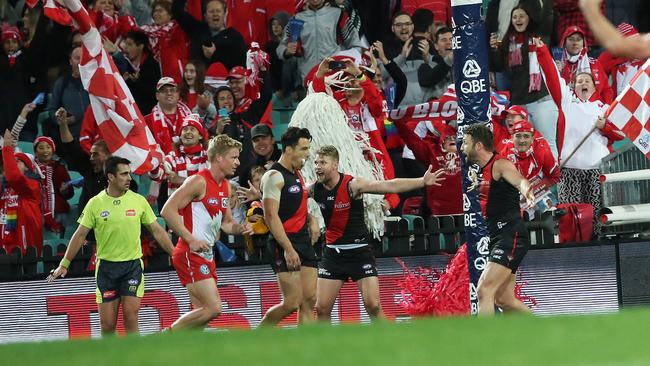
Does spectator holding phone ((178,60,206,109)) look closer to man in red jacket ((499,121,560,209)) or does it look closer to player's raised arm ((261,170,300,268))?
player's raised arm ((261,170,300,268))

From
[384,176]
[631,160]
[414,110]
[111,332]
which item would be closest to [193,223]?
[111,332]

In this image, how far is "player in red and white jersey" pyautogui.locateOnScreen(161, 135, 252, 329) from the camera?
13.2 metres

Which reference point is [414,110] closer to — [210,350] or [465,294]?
[465,294]

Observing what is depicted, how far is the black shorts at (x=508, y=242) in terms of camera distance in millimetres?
12781

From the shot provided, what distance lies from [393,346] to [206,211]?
6186mm

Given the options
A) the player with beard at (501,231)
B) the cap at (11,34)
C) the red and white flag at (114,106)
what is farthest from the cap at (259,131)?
the cap at (11,34)

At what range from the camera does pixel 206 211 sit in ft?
44.2

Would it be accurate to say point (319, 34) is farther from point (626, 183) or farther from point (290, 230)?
point (626, 183)

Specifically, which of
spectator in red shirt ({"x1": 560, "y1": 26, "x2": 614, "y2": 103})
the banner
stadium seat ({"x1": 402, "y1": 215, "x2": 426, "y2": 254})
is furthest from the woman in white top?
the banner

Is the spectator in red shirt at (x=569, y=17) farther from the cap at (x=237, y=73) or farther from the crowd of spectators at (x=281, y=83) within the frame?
the cap at (x=237, y=73)

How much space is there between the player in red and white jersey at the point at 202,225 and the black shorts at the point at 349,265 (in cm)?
86

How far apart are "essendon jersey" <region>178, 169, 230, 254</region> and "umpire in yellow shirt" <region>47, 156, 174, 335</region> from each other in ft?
1.30

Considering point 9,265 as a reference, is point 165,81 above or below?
above

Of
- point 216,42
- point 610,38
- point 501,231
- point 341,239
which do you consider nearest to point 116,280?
point 341,239
